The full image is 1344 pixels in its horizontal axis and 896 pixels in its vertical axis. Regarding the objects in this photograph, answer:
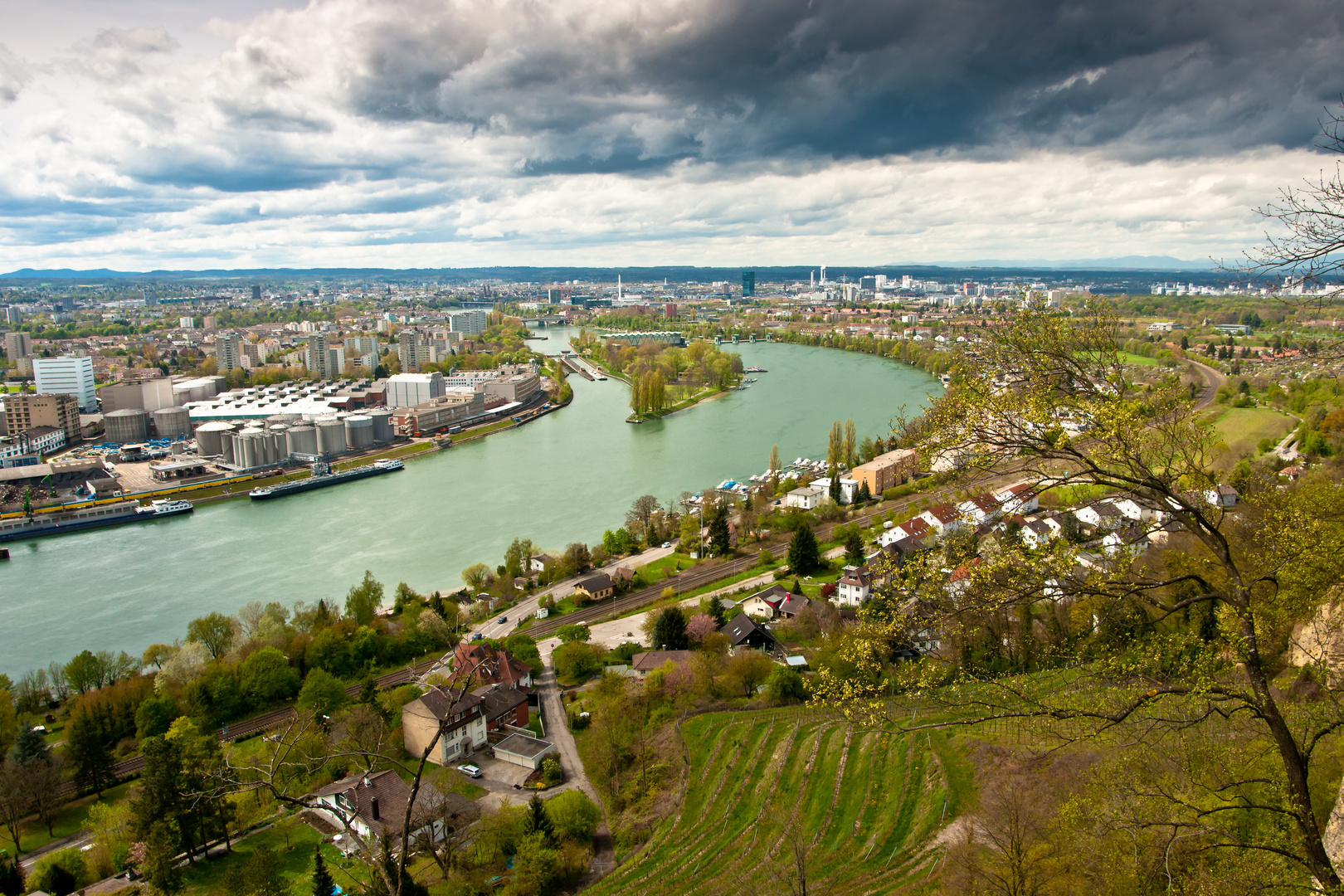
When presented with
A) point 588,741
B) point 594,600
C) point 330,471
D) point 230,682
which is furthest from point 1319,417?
point 330,471

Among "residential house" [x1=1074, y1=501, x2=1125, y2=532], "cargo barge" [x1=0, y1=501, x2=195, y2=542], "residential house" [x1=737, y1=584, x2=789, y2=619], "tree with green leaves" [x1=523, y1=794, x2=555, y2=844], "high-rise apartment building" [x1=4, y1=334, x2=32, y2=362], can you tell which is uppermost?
"residential house" [x1=1074, y1=501, x2=1125, y2=532]

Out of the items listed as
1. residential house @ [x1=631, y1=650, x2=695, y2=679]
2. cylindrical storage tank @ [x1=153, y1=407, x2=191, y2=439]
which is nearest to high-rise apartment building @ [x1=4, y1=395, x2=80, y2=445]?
cylindrical storage tank @ [x1=153, y1=407, x2=191, y2=439]

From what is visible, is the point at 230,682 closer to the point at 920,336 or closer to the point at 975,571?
the point at 975,571

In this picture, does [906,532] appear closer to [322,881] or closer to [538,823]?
[538,823]

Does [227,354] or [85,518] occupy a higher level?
[227,354]

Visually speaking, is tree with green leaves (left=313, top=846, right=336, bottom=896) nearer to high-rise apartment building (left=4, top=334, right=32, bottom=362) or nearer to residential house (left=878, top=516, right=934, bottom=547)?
residential house (left=878, top=516, right=934, bottom=547)

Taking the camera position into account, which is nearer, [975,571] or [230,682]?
[975,571]

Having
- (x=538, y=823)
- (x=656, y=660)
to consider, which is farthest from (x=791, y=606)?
(x=538, y=823)
